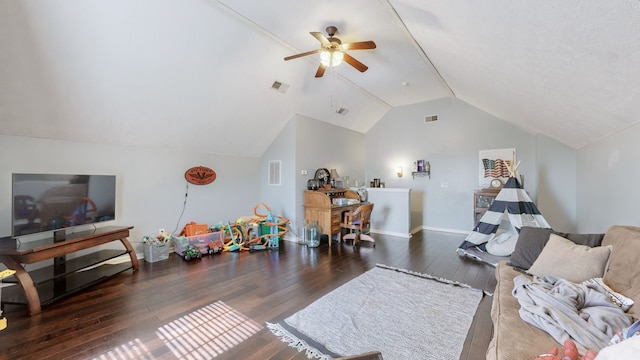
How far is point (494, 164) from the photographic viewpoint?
5.54 meters

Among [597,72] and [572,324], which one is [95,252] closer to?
[572,324]

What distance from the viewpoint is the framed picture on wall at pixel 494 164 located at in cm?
543

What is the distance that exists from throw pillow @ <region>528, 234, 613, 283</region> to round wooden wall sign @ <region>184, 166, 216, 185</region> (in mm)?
5025

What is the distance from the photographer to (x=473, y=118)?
5.82m

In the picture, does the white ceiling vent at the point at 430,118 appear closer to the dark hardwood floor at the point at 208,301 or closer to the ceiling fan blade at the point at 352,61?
the dark hardwood floor at the point at 208,301

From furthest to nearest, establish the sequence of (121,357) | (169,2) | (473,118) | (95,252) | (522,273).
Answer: (473,118)
(95,252)
(169,2)
(522,273)
(121,357)

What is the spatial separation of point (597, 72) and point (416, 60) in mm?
2577

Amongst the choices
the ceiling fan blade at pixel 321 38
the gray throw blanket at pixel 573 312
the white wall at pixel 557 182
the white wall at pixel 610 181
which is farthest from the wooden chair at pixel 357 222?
the white wall at pixel 557 182

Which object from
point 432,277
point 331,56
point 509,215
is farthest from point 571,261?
point 331,56

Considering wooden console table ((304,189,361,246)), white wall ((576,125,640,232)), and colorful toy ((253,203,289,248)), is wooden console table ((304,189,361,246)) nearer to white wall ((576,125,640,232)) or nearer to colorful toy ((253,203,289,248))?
colorful toy ((253,203,289,248))

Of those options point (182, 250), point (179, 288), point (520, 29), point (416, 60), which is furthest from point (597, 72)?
point (182, 250)

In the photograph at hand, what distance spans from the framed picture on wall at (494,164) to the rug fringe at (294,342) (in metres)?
5.48

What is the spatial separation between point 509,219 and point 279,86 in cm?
458

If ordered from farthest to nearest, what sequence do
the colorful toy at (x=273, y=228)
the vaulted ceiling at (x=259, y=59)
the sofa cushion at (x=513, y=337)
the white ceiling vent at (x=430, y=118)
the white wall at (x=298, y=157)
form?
the white ceiling vent at (x=430, y=118) → the white wall at (x=298, y=157) → the colorful toy at (x=273, y=228) → the vaulted ceiling at (x=259, y=59) → the sofa cushion at (x=513, y=337)
